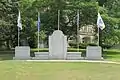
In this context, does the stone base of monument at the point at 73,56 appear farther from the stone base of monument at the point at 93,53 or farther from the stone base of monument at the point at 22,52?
the stone base of monument at the point at 22,52

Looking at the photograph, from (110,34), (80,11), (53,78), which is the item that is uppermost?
(80,11)

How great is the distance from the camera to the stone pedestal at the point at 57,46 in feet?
94.6

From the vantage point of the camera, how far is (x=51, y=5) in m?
34.0

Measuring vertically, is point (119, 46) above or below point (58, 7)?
below

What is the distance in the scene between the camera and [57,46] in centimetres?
2891

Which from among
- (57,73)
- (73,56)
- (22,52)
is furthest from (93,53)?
(57,73)

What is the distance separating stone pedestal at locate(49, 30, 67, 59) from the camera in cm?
2884

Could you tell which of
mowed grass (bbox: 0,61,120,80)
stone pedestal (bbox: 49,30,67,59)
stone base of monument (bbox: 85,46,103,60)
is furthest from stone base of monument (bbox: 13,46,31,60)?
mowed grass (bbox: 0,61,120,80)

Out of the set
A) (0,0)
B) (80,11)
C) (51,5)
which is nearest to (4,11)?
(0,0)

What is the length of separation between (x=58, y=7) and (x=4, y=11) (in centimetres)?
753

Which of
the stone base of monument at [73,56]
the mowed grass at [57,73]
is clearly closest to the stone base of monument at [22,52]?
the stone base of monument at [73,56]

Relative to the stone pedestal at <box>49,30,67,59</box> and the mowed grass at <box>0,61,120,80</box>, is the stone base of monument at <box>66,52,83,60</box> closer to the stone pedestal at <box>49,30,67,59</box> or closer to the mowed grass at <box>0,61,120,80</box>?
the stone pedestal at <box>49,30,67,59</box>

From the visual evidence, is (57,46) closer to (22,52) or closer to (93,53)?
(22,52)

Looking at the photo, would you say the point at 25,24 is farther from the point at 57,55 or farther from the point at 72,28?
the point at 57,55
